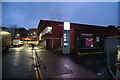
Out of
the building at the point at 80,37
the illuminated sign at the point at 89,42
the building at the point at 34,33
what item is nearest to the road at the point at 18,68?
the building at the point at 80,37

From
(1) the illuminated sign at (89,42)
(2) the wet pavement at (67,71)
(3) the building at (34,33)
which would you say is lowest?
(2) the wet pavement at (67,71)

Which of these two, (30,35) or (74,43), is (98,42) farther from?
(30,35)

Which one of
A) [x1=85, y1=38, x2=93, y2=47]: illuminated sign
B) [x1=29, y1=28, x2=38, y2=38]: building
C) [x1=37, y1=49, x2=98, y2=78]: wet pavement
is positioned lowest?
[x1=37, y1=49, x2=98, y2=78]: wet pavement

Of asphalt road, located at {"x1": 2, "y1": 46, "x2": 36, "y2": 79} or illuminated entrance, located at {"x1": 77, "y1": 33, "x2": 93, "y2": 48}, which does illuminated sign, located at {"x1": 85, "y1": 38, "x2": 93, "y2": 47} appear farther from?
asphalt road, located at {"x1": 2, "y1": 46, "x2": 36, "y2": 79}

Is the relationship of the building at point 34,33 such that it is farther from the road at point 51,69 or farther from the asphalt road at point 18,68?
the road at point 51,69

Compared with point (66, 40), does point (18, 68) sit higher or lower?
lower

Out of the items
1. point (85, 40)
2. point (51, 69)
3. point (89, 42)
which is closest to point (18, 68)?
point (51, 69)

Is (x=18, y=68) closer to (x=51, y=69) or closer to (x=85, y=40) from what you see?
(x=51, y=69)

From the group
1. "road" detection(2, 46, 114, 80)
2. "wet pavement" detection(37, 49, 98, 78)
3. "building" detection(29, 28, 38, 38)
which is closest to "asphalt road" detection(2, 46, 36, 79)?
"road" detection(2, 46, 114, 80)

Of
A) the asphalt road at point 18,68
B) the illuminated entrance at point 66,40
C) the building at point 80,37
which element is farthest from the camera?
the building at point 80,37

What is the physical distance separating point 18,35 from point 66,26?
60.3 metres

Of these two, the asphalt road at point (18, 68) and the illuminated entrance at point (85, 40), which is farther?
the illuminated entrance at point (85, 40)

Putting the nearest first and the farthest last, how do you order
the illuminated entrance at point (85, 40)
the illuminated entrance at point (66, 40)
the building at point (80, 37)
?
the illuminated entrance at point (66, 40) < the building at point (80, 37) < the illuminated entrance at point (85, 40)

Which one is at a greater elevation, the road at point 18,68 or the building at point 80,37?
the building at point 80,37
